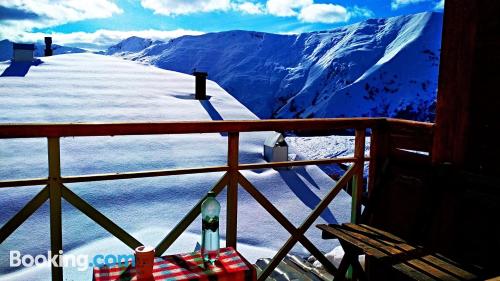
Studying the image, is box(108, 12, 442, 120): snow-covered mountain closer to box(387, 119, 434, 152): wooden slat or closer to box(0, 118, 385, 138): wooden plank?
box(387, 119, 434, 152): wooden slat

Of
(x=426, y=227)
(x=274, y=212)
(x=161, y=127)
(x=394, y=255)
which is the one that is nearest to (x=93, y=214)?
(x=161, y=127)

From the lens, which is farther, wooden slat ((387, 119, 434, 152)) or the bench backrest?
wooden slat ((387, 119, 434, 152))

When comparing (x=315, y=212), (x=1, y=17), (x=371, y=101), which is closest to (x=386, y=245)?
(x=315, y=212)

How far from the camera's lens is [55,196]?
2082 mm

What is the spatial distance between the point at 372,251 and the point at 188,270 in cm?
110

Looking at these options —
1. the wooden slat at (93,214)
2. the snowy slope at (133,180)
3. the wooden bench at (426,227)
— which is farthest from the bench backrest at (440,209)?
the snowy slope at (133,180)

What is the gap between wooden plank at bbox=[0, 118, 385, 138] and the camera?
6.45 feet

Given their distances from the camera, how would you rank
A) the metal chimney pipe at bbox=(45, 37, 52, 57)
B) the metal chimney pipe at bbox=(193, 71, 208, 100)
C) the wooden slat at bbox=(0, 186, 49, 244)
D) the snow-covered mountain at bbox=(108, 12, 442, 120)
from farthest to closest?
the snow-covered mountain at bbox=(108, 12, 442, 120) < the metal chimney pipe at bbox=(45, 37, 52, 57) < the metal chimney pipe at bbox=(193, 71, 208, 100) < the wooden slat at bbox=(0, 186, 49, 244)

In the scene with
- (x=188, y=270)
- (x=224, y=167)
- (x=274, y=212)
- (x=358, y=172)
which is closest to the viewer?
(x=188, y=270)

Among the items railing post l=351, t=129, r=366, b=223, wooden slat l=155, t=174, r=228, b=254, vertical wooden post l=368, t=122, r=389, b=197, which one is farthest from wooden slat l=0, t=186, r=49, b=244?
vertical wooden post l=368, t=122, r=389, b=197

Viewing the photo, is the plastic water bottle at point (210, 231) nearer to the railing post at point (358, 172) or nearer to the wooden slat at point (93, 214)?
the wooden slat at point (93, 214)

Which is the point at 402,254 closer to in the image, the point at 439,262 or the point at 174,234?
the point at 439,262

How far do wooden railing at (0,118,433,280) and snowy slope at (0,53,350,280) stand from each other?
10.6 feet

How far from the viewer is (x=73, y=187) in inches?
289
